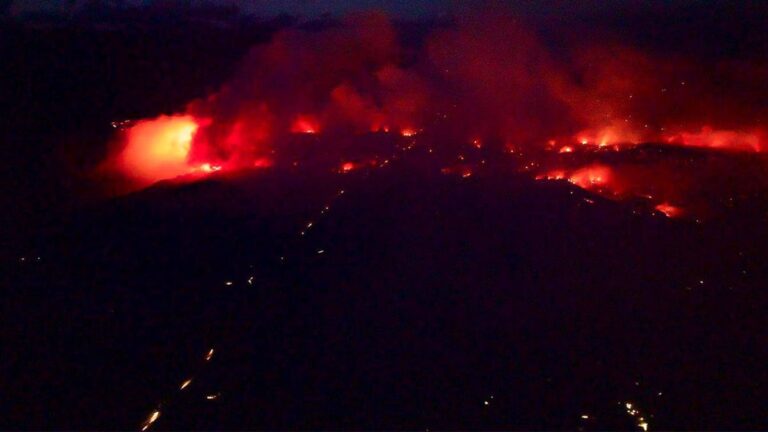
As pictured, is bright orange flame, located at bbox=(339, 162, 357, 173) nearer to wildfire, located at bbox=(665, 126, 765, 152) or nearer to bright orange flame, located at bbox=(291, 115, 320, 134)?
bright orange flame, located at bbox=(291, 115, 320, 134)

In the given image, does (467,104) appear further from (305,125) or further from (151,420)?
(151,420)

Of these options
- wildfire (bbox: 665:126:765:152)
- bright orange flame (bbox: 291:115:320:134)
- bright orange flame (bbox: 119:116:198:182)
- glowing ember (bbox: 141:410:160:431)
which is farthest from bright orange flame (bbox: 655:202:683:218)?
bright orange flame (bbox: 119:116:198:182)

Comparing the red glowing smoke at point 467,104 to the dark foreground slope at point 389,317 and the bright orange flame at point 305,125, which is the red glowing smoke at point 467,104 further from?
the dark foreground slope at point 389,317

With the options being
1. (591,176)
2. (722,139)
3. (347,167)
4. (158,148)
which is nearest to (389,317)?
(347,167)

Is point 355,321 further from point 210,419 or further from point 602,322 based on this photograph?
point 602,322

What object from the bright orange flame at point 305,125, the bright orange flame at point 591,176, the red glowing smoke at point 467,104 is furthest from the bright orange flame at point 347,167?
the bright orange flame at point 591,176

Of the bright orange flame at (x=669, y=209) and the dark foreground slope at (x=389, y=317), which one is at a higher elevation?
the bright orange flame at (x=669, y=209)
